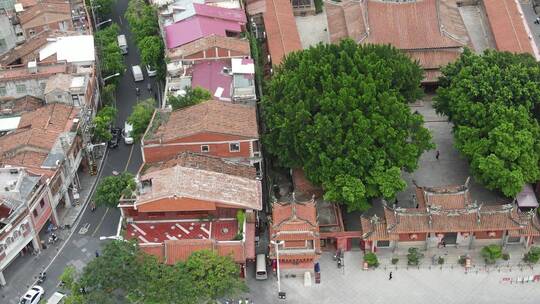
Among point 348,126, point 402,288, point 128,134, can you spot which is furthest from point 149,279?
point 128,134

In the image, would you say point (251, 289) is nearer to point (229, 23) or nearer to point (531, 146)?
point (531, 146)

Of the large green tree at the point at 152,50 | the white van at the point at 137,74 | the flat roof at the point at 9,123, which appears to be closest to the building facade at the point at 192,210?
the flat roof at the point at 9,123

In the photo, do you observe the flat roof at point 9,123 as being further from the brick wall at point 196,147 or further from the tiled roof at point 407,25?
the tiled roof at point 407,25

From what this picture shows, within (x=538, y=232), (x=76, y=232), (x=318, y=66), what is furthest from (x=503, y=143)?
(x=76, y=232)

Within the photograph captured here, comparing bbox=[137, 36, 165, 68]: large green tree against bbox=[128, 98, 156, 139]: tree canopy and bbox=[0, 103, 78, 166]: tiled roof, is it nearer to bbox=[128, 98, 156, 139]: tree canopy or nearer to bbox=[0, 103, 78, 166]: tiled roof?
bbox=[128, 98, 156, 139]: tree canopy

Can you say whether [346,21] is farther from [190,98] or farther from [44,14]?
[44,14]

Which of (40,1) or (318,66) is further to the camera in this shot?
(40,1)

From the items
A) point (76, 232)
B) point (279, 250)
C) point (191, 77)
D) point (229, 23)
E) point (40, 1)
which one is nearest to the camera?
point (279, 250)
